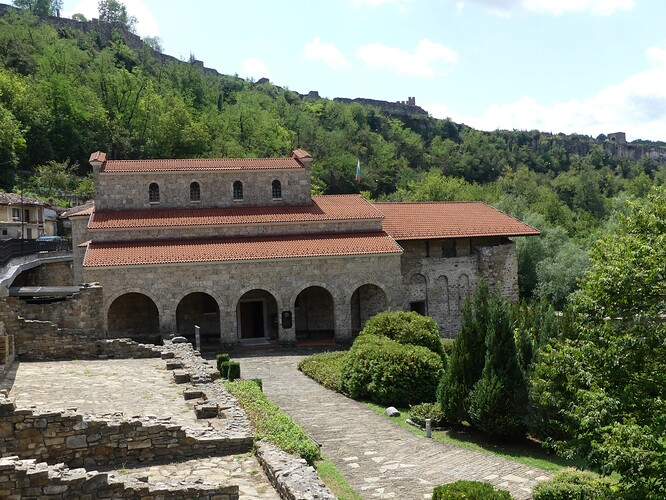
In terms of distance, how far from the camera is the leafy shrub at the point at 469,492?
9.24 meters

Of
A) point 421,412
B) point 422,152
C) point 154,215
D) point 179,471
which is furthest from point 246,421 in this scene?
point 422,152

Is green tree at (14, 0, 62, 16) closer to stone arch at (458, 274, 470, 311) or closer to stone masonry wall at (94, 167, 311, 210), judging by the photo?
stone masonry wall at (94, 167, 311, 210)

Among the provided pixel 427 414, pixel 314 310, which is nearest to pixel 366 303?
pixel 314 310

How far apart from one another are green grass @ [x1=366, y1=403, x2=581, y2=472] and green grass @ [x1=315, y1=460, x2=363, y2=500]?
3687 mm

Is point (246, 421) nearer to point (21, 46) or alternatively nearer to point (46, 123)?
point (46, 123)

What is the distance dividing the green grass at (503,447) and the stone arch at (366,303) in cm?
1390

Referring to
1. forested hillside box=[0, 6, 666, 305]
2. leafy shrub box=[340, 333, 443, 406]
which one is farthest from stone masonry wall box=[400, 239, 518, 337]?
leafy shrub box=[340, 333, 443, 406]

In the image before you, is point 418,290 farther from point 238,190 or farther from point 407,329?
point 238,190

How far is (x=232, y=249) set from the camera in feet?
92.6

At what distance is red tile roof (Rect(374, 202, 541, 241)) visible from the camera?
3259 cm

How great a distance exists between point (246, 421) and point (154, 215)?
18911 millimetres

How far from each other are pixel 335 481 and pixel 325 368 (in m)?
10.00

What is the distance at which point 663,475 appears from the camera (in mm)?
8719

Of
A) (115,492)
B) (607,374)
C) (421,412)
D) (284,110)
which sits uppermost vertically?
(284,110)
